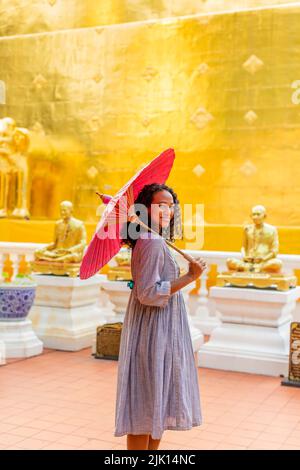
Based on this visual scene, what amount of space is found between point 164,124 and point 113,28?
1635 mm

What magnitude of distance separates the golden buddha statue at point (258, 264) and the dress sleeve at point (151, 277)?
10.4 feet

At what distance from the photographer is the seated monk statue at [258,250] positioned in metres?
5.92

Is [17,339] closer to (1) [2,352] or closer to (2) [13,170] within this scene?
(1) [2,352]

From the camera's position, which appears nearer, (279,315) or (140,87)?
(279,315)

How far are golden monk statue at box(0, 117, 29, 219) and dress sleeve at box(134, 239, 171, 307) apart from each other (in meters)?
6.72

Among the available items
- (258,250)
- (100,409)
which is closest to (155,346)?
(100,409)

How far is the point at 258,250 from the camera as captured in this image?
6.07 metres

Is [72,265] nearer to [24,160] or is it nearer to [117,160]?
[117,160]

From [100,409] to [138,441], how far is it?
1.62 meters

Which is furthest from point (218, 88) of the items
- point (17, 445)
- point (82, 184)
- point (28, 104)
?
point (17, 445)

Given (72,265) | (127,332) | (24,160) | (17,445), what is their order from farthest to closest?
(24,160), (72,265), (17,445), (127,332)

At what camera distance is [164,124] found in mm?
8703

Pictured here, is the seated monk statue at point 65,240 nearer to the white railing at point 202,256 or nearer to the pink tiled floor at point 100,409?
the white railing at point 202,256

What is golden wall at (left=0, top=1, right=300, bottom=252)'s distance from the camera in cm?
809
